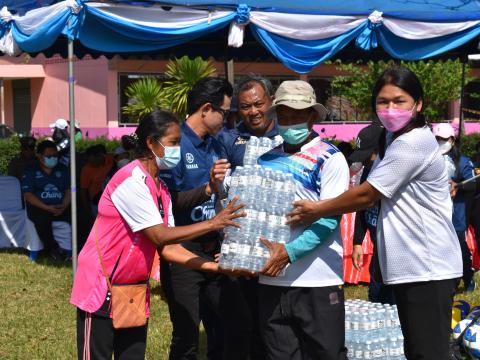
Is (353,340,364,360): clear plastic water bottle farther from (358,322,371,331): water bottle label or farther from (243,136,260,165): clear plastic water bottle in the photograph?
(243,136,260,165): clear plastic water bottle

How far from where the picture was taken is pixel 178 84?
20.2m

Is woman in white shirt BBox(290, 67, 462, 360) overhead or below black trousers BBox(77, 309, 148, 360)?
Answer: overhead

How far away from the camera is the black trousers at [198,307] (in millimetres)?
4734

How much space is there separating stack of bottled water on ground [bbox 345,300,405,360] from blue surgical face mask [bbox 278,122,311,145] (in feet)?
3.96

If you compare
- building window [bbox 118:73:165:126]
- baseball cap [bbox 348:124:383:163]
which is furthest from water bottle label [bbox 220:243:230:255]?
building window [bbox 118:73:165:126]

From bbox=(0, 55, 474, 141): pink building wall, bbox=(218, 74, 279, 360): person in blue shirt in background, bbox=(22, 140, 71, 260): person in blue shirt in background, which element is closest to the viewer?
bbox=(218, 74, 279, 360): person in blue shirt in background

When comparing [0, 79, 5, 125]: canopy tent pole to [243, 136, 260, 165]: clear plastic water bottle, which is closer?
[243, 136, 260, 165]: clear plastic water bottle

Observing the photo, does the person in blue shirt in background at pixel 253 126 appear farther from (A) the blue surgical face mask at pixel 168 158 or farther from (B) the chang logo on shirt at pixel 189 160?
(A) the blue surgical face mask at pixel 168 158

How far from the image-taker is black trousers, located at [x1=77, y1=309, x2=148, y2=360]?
154 inches

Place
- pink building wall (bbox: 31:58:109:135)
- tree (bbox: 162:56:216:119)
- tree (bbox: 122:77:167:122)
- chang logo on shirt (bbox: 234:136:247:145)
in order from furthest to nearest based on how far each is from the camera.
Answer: pink building wall (bbox: 31:58:109:135) < tree (bbox: 122:77:167:122) < tree (bbox: 162:56:216:119) < chang logo on shirt (bbox: 234:136:247:145)

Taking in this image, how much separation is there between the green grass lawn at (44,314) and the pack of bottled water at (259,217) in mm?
2699

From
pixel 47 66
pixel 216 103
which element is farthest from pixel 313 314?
pixel 47 66

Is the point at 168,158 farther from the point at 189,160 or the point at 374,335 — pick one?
A: the point at 374,335

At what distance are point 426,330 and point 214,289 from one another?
153 cm
